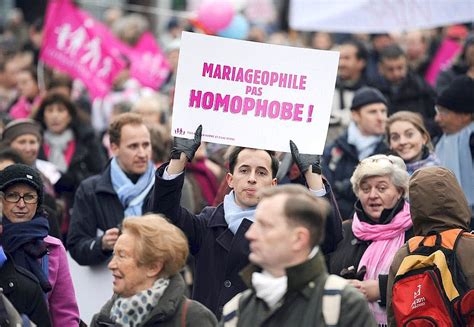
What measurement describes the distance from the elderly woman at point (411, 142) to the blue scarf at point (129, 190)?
6.06ft

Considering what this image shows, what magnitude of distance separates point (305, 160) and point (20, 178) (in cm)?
168

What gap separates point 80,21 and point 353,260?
7.66m

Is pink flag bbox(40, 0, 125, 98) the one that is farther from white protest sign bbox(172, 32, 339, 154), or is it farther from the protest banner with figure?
white protest sign bbox(172, 32, 339, 154)

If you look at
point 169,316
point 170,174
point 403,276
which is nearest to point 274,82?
point 170,174

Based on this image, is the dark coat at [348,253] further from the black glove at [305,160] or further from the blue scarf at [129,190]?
the blue scarf at [129,190]

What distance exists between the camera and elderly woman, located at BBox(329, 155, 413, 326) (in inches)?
301

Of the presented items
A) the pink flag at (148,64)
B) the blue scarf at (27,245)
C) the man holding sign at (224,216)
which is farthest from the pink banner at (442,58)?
the blue scarf at (27,245)

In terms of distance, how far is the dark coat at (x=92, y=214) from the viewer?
889 cm

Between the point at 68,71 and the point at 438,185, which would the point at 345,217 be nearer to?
the point at 438,185

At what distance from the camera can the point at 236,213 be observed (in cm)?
725

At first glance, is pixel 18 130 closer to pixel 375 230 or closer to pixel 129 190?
pixel 129 190

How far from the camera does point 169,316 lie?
19.8ft

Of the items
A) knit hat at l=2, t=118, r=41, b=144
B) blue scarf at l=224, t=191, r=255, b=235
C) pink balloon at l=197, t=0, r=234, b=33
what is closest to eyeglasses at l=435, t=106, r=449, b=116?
blue scarf at l=224, t=191, r=255, b=235

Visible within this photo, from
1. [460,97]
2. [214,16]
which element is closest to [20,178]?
[460,97]
